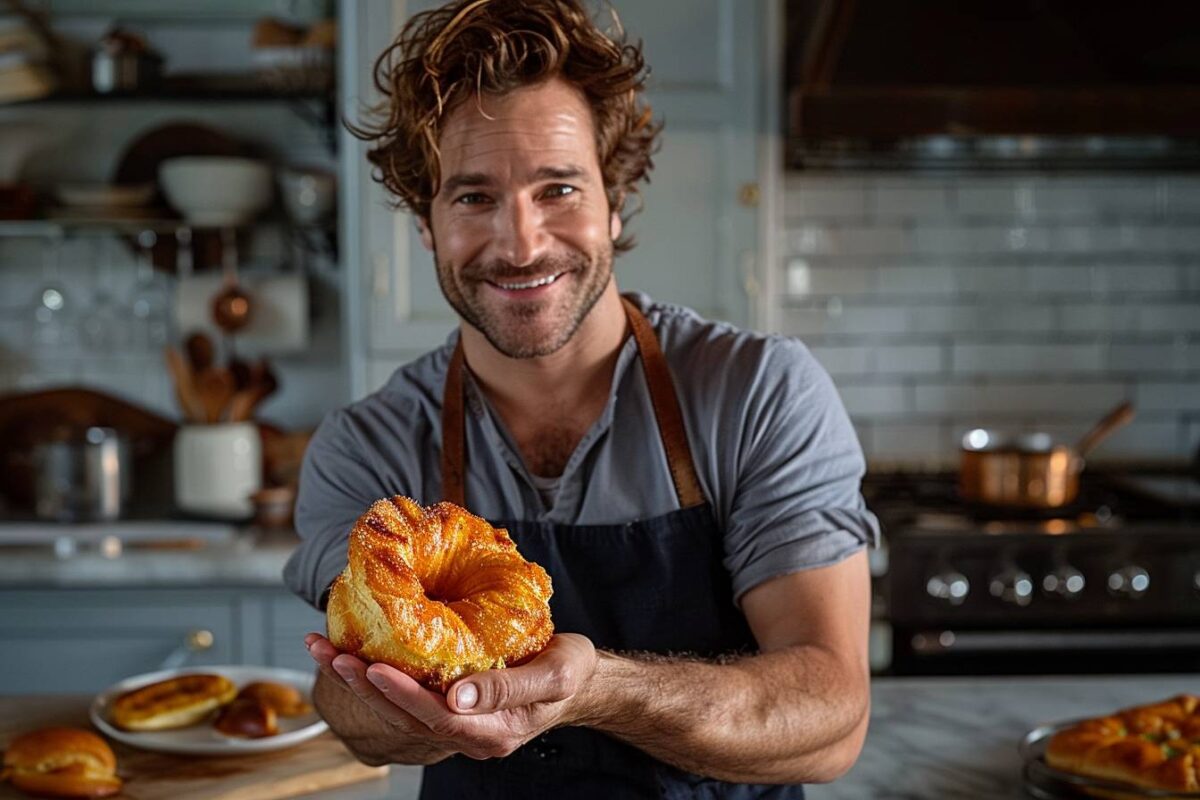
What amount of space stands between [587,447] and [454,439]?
0.51 ft

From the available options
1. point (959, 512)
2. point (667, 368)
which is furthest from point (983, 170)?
point (667, 368)

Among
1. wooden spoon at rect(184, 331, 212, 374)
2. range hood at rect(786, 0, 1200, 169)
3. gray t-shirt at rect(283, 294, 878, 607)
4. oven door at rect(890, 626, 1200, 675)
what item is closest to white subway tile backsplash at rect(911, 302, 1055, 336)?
range hood at rect(786, 0, 1200, 169)

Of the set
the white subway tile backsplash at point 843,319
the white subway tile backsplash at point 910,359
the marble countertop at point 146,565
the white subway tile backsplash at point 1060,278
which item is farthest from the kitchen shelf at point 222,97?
the white subway tile backsplash at point 1060,278

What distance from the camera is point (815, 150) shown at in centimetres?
315

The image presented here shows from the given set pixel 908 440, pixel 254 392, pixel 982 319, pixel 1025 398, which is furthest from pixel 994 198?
pixel 254 392

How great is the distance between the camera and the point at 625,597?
151 centimetres

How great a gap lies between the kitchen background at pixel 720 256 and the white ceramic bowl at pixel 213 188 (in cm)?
1

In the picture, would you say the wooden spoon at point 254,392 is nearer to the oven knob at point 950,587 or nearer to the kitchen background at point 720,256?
the kitchen background at point 720,256

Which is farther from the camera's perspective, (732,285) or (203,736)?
(732,285)

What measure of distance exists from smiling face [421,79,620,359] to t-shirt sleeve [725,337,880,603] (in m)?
0.23

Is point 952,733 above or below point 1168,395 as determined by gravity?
below

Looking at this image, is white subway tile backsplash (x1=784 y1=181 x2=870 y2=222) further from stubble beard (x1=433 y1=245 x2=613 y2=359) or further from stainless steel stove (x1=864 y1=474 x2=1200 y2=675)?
stubble beard (x1=433 y1=245 x2=613 y2=359)

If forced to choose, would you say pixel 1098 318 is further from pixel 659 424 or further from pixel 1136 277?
pixel 659 424

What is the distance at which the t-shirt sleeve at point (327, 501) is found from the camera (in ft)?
5.04
